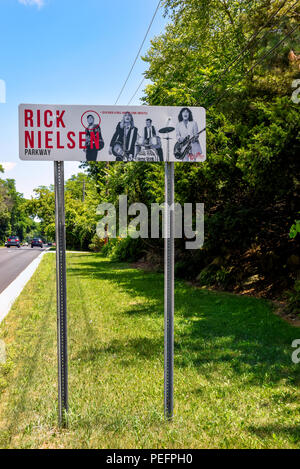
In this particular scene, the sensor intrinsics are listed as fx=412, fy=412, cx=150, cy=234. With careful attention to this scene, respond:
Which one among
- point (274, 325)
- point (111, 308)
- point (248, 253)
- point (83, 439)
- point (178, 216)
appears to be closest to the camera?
point (83, 439)

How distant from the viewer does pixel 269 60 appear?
30.8ft

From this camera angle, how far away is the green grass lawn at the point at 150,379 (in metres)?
3.46

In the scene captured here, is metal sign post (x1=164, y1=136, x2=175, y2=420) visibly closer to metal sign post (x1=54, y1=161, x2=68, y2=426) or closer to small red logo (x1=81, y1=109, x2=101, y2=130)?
small red logo (x1=81, y1=109, x2=101, y2=130)

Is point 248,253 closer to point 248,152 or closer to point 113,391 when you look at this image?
point 248,152

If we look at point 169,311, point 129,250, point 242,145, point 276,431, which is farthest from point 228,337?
point 129,250

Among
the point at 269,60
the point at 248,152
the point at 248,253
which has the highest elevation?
the point at 269,60

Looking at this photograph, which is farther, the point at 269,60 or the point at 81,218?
the point at 81,218

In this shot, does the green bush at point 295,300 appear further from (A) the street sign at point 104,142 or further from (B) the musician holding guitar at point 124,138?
(B) the musician holding guitar at point 124,138

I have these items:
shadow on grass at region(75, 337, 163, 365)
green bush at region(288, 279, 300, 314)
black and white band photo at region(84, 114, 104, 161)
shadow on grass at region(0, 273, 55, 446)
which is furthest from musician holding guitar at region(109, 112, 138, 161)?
green bush at region(288, 279, 300, 314)

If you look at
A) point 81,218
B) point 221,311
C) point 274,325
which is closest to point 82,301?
point 221,311

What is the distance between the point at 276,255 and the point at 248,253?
1.99 m

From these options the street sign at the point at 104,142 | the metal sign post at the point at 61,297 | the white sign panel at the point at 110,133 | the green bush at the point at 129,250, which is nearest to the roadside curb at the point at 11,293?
the metal sign post at the point at 61,297

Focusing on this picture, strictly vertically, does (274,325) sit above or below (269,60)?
below
